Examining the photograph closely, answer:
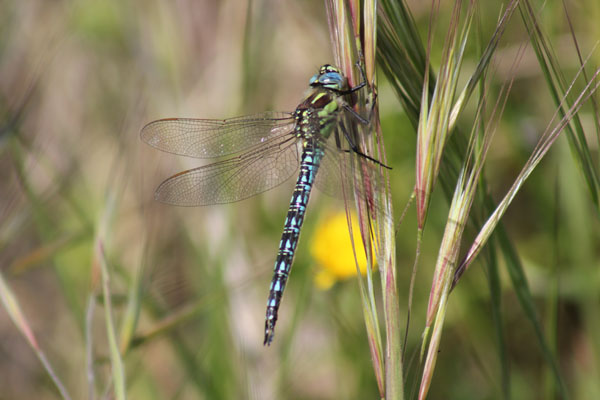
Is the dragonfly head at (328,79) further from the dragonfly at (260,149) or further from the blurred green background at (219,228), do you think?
the blurred green background at (219,228)

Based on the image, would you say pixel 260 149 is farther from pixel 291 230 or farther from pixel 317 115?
pixel 291 230

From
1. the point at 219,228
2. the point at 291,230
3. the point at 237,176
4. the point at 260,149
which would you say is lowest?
the point at 291,230

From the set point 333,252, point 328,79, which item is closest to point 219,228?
point 333,252

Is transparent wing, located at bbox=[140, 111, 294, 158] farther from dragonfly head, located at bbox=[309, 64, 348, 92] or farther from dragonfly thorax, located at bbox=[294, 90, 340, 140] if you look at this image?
dragonfly head, located at bbox=[309, 64, 348, 92]

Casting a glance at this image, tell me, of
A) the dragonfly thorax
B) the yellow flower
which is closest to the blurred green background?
the yellow flower

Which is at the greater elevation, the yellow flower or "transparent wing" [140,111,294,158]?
"transparent wing" [140,111,294,158]

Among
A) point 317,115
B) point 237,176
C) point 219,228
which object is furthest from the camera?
point 219,228

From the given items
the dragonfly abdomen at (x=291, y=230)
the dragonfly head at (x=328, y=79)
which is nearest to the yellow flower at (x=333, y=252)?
the dragonfly abdomen at (x=291, y=230)
